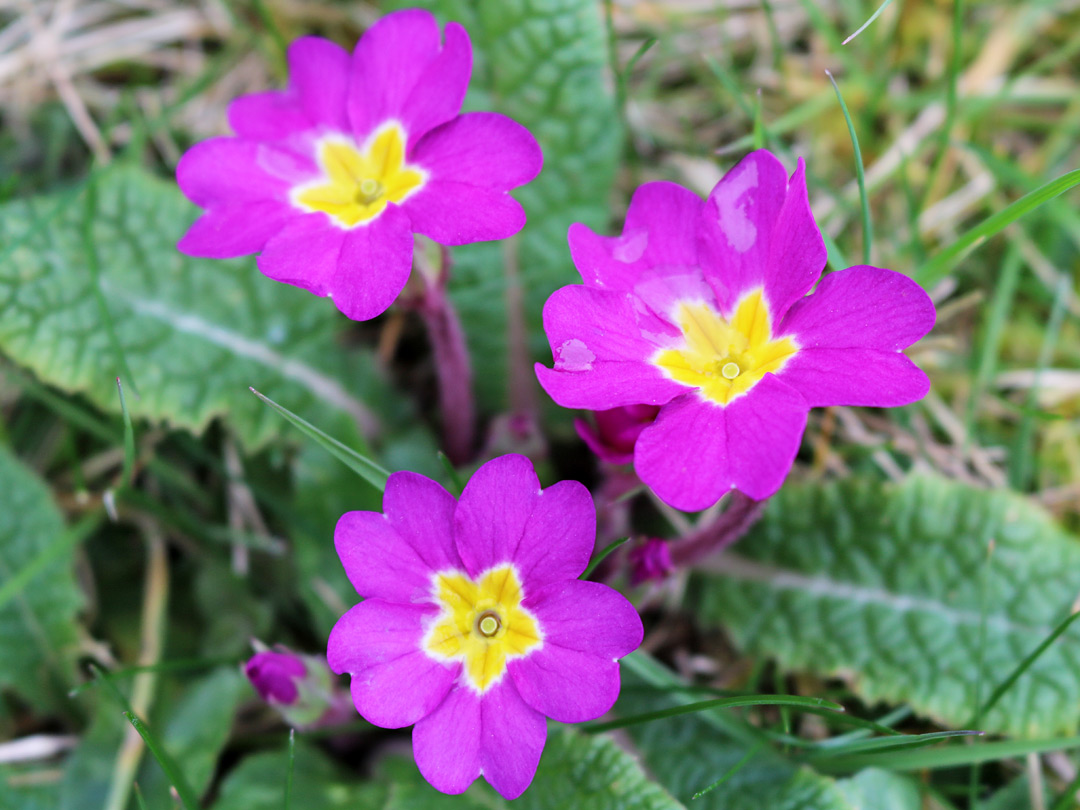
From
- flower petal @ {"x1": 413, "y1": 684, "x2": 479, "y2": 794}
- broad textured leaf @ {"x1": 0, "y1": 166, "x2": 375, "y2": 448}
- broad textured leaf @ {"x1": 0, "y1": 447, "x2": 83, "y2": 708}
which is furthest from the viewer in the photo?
broad textured leaf @ {"x1": 0, "y1": 447, "x2": 83, "y2": 708}

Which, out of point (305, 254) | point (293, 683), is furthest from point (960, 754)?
point (305, 254)

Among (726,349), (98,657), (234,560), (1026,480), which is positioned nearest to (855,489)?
(1026,480)

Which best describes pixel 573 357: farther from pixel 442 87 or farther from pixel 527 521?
pixel 442 87

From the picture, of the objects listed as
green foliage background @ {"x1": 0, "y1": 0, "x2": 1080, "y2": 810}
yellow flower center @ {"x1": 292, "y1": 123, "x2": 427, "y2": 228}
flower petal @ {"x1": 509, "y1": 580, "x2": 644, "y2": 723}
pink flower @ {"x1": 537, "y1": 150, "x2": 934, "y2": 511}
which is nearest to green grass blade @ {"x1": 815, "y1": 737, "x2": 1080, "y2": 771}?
green foliage background @ {"x1": 0, "y1": 0, "x2": 1080, "y2": 810}

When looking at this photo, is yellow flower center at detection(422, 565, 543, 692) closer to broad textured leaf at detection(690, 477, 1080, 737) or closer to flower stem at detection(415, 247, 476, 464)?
flower stem at detection(415, 247, 476, 464)

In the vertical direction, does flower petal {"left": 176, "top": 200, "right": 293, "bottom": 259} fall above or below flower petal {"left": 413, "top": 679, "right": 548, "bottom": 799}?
above

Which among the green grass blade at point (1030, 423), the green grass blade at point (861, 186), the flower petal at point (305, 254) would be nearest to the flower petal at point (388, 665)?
the flower petal at point (305, 254)

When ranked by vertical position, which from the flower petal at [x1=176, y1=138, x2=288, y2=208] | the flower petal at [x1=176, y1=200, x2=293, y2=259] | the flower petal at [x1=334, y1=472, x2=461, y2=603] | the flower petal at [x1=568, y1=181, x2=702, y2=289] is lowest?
the flower petal at [x1=334, y1=472, x2=461, y2=603]

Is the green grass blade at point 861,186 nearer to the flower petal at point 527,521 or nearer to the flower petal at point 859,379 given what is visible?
the flower petal at point 859,379
